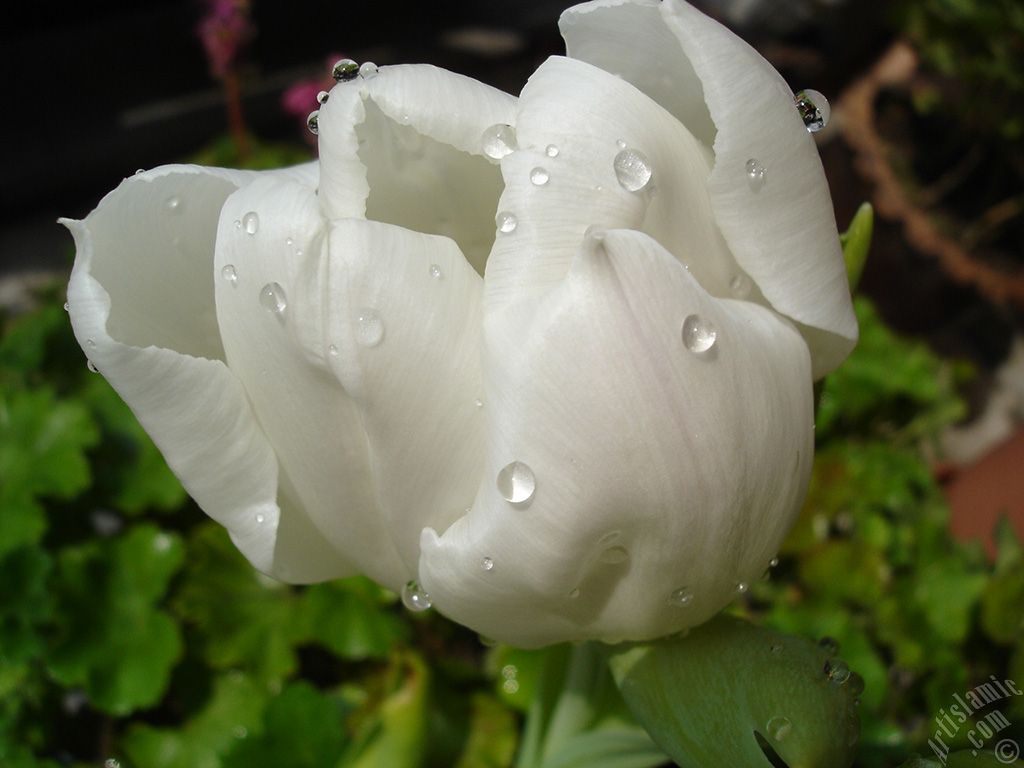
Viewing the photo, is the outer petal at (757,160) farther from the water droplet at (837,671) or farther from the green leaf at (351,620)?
the green leaf at (351,620)

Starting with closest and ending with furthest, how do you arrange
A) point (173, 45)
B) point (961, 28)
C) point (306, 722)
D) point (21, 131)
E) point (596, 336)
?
point (596, 336) < point (306, 722) < point (961, 28) < point (21, 131) < point (173, 45)

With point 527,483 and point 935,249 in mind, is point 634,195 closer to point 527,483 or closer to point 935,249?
point 527,483

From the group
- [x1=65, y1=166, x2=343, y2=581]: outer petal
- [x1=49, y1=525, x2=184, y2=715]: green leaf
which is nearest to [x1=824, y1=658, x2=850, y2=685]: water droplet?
[x1=65, y1=166, x2=343, y2=581]: outer petal

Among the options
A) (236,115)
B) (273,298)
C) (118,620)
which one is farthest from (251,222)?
(236,115)

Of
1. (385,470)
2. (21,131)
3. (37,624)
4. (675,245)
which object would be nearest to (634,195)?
(675,245)

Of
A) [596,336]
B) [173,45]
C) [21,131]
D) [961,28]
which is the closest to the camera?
[596,336]

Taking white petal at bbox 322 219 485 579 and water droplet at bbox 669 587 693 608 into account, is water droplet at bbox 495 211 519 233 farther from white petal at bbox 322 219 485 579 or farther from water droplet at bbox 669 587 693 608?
water droplet at bbox 669 587 693 608

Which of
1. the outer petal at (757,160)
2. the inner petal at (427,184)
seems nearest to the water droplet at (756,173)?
the outer petal at (757,160)
